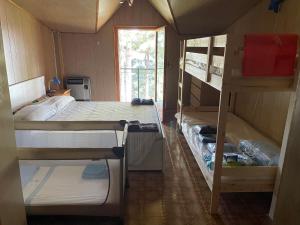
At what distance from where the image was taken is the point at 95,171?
218 centimetres

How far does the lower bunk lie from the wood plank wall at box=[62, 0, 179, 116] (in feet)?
6.52

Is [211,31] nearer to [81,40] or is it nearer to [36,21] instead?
[81,40]

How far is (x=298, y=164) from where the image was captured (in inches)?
31.3

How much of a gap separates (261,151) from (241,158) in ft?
0.82

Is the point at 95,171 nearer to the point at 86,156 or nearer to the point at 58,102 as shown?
the point at 86,156

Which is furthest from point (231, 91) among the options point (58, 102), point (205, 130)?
point (58, 102)

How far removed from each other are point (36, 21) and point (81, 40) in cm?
100

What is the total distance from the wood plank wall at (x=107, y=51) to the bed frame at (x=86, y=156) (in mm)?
3079

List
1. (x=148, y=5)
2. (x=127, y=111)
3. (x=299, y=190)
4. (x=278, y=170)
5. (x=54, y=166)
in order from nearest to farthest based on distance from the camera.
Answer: (x=299, y=190), (x=278, y=170), (x=54, y=166), (x=127, y=111), (x=148, y=5)

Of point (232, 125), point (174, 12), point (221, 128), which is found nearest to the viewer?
point (221, 128)

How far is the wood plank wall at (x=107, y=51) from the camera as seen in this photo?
4.86 m

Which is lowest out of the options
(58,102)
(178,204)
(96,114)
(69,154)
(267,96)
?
(178,204)

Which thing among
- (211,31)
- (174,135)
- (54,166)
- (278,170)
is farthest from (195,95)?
(54,166)

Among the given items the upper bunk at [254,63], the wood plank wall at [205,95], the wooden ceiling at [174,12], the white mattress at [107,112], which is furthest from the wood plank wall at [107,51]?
the upper bunk at [254,63]
